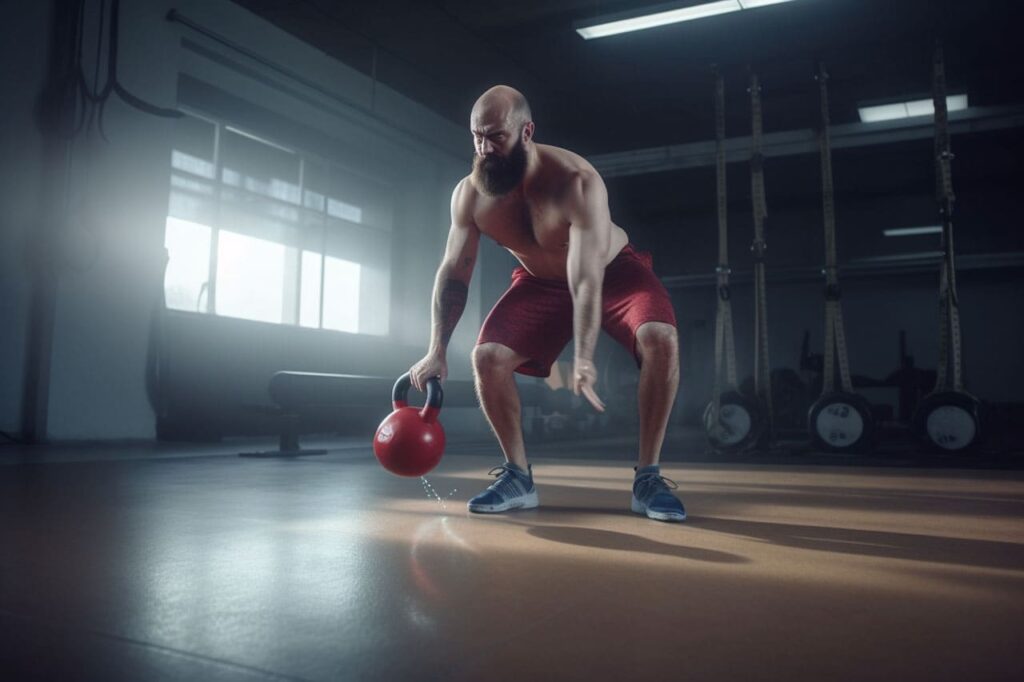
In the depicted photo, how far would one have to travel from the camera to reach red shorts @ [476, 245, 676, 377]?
84.6 inches

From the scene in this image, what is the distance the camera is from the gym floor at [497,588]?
82 centimetres

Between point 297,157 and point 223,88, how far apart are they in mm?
1669

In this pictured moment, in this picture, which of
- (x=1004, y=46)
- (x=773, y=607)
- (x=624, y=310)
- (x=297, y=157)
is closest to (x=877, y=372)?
(x=1004, y=46)

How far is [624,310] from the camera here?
7.03 ft

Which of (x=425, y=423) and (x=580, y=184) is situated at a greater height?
(x=580, y=184)

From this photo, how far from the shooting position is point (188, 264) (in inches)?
256

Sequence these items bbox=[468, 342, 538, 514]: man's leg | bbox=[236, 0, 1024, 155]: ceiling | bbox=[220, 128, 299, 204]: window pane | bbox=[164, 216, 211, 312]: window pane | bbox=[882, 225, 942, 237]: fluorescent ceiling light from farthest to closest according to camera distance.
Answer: bbox=[882, 225, 942, 237]: fluorescent ceiling light → bbox=[220, 128, 299, 204]: window pane → bbox=[164, 216, 211, 312]: window pane → bbox=[236, 0, 1024, 155]: ceiling → bbox=[468, 342, 538, 514]: man's leg

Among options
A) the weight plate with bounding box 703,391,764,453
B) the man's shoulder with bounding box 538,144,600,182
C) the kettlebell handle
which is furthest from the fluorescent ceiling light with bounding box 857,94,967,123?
the kettlebell handle

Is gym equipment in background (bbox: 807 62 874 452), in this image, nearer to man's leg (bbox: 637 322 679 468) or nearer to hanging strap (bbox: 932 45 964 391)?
hanging strap (bbox: 932 45 964 391)

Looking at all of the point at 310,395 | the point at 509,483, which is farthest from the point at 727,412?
the point at 509,483

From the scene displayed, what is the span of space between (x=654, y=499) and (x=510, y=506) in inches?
16.1

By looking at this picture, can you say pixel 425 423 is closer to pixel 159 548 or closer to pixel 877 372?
pixel 159 548

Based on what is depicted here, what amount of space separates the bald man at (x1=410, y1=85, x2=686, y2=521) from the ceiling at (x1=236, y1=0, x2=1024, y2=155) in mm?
4345

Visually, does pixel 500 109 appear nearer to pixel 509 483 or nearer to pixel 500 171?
pixel 500 171
